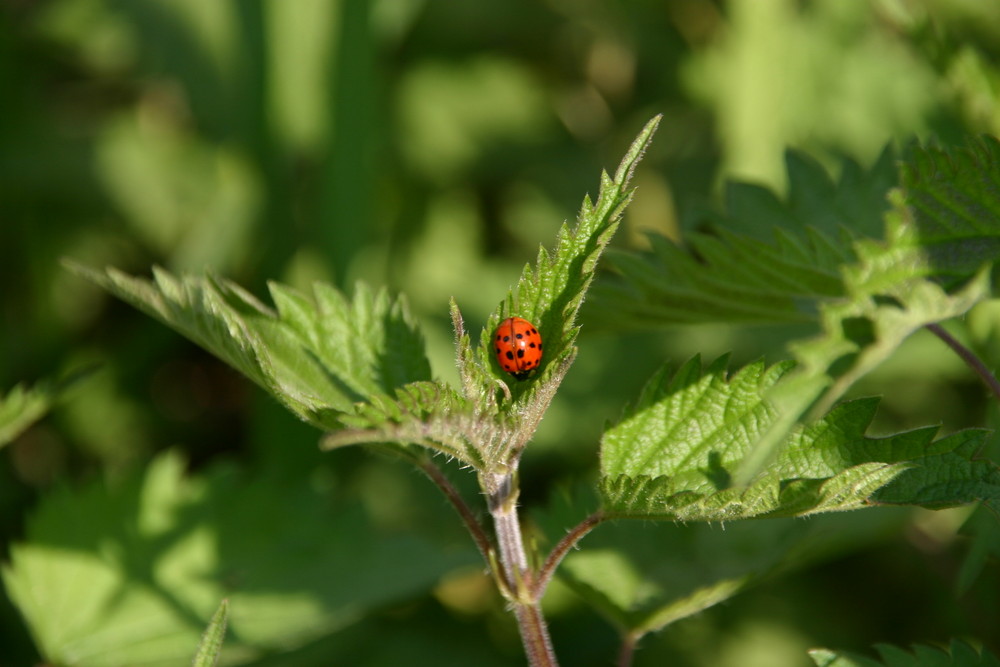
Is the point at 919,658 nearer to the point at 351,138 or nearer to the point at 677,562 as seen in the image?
the point at 677,562

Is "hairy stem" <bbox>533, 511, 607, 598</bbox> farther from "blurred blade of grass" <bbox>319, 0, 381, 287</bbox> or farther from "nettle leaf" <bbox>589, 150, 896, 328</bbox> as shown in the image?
"blurred blade of grass" <bbox>319, 0, 381, 287</bbox>

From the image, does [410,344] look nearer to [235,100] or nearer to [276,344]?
[276,344]

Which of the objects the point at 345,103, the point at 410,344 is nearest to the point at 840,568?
the point at 410,344

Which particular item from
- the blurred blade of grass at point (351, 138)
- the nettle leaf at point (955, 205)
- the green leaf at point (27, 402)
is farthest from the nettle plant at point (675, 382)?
the blurred blade of grass at point (351, 138)

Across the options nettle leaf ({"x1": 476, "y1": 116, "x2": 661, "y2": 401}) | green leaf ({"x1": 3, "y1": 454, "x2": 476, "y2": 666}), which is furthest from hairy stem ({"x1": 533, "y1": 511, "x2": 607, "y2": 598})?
green leaf ({"x1": 3, "y1": 454, "x2": 476, "y2": 666})

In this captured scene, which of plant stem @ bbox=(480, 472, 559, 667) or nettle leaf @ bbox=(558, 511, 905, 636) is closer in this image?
plant stem @ bbox=(480, 472, 559, 667)
